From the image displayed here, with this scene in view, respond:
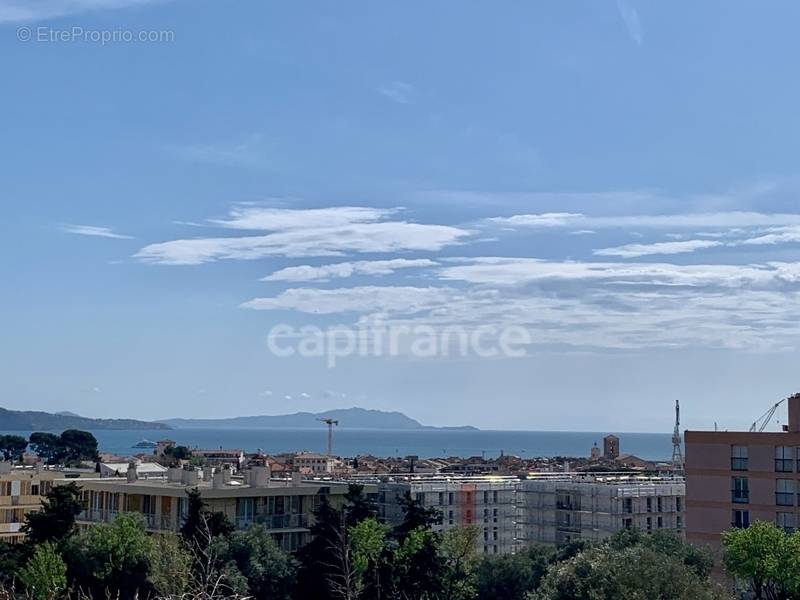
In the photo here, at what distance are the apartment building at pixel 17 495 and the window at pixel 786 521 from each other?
3538cm

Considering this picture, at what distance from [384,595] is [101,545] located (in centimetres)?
1018

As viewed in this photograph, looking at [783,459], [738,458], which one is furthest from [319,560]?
[783,459]

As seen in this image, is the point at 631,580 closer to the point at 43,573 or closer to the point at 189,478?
the point at 43,573

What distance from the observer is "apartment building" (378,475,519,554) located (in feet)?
224

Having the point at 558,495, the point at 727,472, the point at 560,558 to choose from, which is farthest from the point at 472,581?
the point at 558,495

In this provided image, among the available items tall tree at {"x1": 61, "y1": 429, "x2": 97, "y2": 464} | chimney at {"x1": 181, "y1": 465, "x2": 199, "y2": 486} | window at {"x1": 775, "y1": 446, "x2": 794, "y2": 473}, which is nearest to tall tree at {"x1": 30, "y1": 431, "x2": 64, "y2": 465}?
tall tree at {"x1": 61, "y1": 429, "x2": 97, "y2": 464}

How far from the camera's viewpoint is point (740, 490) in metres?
43.5

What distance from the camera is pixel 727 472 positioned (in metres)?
43.8

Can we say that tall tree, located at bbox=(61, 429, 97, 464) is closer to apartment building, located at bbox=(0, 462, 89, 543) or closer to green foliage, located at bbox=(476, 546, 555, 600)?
apartment building, located at bbox=(0, 462, 89, 543)

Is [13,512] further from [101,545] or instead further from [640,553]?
[640,553]

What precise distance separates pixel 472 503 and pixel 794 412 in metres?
31.0

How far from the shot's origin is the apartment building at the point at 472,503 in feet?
224

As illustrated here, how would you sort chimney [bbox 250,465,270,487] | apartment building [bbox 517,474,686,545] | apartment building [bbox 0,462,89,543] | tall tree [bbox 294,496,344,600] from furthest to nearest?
apartment building [bbox 517,474,686,545] < apartment building [bbox 0,462,89,543] < chimney [bbox 250,465,270,487] < tall tree [bbox 294,496,344,600]

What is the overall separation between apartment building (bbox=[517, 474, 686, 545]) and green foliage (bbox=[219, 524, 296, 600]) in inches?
875
